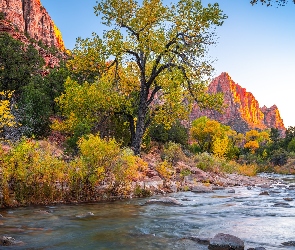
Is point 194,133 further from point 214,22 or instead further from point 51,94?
point 214,22

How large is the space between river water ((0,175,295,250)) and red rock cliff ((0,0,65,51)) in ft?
348

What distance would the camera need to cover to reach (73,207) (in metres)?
11.1

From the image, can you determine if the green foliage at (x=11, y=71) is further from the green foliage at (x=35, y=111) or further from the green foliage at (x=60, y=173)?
the green foliage at (x=60, y=173)

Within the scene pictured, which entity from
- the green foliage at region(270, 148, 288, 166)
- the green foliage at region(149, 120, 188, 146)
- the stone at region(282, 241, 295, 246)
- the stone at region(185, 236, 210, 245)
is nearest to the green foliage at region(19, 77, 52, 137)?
the green foliage at region(149, 120, 188, 146)

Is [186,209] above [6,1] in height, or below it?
below

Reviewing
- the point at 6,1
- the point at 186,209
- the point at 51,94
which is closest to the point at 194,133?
the point at 51,94

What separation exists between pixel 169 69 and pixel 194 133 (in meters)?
54.0

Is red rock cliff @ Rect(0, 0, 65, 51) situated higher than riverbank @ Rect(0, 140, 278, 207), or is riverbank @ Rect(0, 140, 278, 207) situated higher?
red rock cliff @ Rect(0, 0, 65, 51)

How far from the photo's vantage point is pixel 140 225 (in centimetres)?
859

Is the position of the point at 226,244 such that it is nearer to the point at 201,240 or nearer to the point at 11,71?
the point at 201,240

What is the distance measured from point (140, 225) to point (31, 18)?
12792 centimetres

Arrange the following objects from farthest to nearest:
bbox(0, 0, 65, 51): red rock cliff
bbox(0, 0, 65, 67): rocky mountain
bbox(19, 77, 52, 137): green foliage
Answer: bbox(0, 0, 65, 51): red rock cliff, bbox(0, 0, 65, 67): rocky mountain, bbox(19, 77, 52, 137): green foliage

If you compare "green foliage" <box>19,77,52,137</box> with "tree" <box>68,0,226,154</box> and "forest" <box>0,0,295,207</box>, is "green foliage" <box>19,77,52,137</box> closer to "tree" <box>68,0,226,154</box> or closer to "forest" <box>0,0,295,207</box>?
"forest" <box>0,0,295,207</box>

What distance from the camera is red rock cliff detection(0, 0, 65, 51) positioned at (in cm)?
10838
